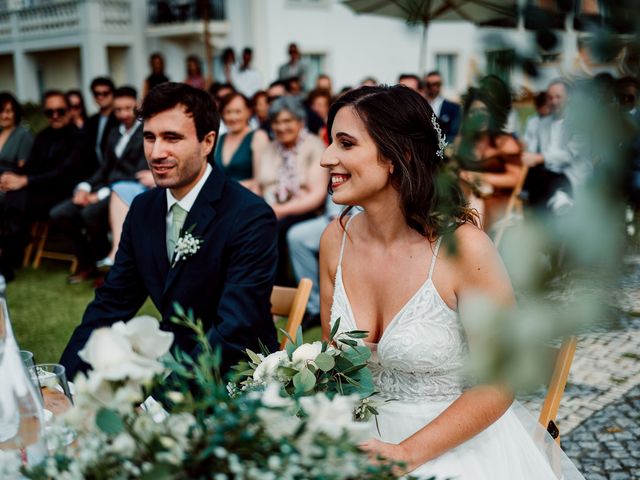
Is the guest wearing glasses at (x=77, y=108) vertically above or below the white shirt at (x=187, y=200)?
above

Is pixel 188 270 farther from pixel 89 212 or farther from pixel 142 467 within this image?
pixel 89 212

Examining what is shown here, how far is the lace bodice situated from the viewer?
7.11ft

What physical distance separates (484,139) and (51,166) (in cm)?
770

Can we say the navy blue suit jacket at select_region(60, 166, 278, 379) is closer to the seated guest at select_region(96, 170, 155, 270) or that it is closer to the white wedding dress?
the white wedding dress

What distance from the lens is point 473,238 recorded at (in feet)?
6.36

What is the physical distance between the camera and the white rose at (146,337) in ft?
3.68

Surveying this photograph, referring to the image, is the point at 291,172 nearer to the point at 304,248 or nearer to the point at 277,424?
the point at 304,248

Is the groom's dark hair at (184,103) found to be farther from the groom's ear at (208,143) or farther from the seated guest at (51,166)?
the seated guest at (51,166)

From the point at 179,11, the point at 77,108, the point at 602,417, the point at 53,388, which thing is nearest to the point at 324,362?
the point at 53,388

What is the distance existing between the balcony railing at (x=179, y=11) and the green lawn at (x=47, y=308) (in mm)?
14759

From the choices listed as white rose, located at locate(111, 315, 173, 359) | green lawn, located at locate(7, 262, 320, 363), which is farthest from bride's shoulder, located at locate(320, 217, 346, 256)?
green lawn, located at locate(7, 262, 320, 363)

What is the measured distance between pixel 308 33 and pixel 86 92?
8.00 meters

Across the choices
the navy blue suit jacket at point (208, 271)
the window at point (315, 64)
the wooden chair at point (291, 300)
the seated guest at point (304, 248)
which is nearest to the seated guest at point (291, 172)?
the seated guest at point (304, 248)

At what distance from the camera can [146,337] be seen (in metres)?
1.13
